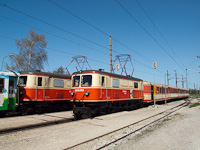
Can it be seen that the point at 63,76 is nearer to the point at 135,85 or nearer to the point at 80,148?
the point at 135,85

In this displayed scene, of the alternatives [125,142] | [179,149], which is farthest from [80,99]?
[179,149]

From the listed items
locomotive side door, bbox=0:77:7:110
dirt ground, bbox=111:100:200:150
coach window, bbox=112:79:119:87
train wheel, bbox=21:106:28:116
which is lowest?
dirt ground, bbox=111:100:200:150

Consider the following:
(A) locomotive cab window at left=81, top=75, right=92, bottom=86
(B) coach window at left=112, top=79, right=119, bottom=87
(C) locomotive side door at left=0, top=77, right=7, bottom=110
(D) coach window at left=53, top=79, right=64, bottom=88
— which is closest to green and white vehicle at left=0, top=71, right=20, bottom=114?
(C) locomotive side door at left=0, top=77, right=7, bottom=110

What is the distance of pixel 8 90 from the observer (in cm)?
1191

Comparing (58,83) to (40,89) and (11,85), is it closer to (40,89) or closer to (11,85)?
(40,89)

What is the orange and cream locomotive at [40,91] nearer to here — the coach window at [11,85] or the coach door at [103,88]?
the coach window at [11,85]

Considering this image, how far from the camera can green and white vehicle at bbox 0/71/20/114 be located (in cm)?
1159

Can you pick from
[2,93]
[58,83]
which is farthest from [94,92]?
[2,93]

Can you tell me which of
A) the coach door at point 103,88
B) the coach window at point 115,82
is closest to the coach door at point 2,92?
the coach door at point 103,88

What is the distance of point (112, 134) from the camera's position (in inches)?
320

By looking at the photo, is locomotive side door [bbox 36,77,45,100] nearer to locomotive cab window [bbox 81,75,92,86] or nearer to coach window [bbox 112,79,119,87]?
locomotive cab window [bbox 81,75,92,86]

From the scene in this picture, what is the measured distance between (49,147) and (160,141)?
14.2 ft

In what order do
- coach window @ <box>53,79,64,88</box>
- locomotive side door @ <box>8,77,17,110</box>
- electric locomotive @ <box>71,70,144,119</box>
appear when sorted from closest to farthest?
locomotive side door @ <box>8,77,17,110</box>
electric locomotive @ <box>71,70,144,119</box>
coach window @ <box>53,79,64,88</box>

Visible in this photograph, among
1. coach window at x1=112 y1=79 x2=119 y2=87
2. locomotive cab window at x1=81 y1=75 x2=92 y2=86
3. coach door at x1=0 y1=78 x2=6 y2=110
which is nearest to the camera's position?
coach door at x1=0 y1=78 x2=6 y2=110
